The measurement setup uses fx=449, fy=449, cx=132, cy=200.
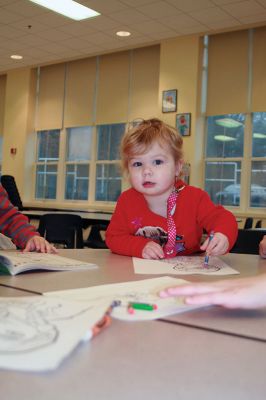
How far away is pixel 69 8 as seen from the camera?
5984 millimetres

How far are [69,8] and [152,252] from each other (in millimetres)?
5319

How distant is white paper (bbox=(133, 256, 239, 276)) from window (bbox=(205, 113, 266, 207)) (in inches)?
206

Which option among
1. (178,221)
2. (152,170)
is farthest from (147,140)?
(178,221)

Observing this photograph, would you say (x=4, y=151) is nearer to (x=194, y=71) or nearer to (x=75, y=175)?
(x=75, y=175)

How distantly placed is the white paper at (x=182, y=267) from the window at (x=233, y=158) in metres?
5.23

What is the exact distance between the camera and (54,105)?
8.90m

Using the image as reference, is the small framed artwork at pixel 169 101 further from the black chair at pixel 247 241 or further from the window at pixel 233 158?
the black chair at pixel 247 241

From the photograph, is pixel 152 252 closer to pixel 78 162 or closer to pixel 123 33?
pixel 123 33

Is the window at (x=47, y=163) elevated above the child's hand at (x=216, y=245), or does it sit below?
above

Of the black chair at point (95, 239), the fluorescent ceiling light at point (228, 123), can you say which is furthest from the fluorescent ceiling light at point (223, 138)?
the black chair at point (95, 239)

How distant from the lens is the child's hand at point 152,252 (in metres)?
1.50

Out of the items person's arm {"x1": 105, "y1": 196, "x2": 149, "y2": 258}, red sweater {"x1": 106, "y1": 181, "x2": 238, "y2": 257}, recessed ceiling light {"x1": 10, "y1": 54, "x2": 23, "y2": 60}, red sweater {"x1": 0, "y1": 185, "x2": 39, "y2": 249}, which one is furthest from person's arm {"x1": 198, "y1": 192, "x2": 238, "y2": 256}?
recessed ceiling light {"x1": 10, "y1": 54, "x2": 23, "y2": 60}

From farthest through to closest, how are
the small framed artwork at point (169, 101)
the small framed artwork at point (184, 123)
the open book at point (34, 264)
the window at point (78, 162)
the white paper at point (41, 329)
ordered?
the window at point (78, 162) → the small framed artwork at point (169, 101) → the small framed artwork at point (184, 123) → the open book at point (34, 264) → the white paper at point (41, 329)

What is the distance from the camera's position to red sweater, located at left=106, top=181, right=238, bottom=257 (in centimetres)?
175
